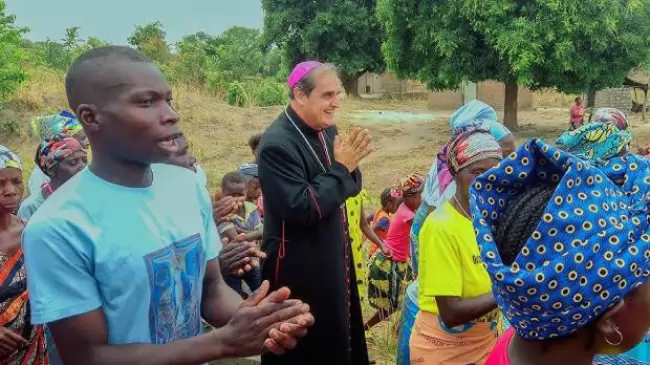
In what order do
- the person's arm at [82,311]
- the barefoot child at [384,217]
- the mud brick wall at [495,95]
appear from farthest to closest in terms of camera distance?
the mud brick wall at [495,95], the barefoot child at [384,217], the person's arm at [82,311]

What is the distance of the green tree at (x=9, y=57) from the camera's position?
1359 cm

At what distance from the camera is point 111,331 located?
1681 millimetres

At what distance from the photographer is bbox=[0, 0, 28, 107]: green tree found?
1359 cm

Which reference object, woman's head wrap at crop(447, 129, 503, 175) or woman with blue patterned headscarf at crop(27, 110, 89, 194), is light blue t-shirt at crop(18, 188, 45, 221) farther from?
woman's head wrap at crop(447, 129, 503, 175)

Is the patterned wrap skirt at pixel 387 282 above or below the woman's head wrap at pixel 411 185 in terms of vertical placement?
below

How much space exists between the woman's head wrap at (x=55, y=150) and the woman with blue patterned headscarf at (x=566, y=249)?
2.64 m

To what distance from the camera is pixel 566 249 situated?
1.14 metres

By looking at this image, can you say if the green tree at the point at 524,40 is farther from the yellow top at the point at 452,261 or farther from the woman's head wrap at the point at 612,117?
the yellow top at the point at 452,261

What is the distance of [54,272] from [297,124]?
173cm

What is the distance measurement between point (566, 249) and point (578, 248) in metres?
0.02

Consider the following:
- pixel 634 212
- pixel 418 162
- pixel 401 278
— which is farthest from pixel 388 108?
pixel 634 212

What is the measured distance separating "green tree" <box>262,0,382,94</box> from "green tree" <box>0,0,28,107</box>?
13.3 metres

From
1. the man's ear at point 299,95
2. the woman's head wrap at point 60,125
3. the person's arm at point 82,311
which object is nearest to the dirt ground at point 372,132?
the woman's head wrap at point 60,125

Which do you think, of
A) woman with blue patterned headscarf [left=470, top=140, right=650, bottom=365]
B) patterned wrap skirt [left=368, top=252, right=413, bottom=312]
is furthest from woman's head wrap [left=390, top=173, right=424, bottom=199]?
woman with blue patterned headscarf [left=470, top=140, right=650, bottom=365]
